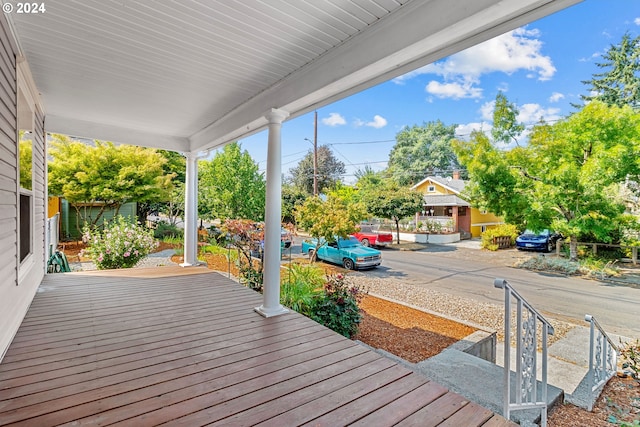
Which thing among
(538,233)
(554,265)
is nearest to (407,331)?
(554,265)

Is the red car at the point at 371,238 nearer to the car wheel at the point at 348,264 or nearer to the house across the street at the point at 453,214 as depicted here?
the house across the street at the point at 453,214

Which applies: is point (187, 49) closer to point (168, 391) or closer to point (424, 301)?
point (168, 391)

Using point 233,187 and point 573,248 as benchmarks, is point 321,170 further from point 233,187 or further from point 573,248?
point 573,248

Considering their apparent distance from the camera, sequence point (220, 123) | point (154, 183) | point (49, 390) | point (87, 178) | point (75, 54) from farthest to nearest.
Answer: point (154, 183) → point (87, 178) → point (220, 123) → point (75, 54) → point (49, 390)

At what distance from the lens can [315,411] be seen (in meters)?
1.75

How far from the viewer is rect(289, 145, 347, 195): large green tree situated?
82.4ft

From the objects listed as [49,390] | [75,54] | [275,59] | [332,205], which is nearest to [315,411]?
[49,390]

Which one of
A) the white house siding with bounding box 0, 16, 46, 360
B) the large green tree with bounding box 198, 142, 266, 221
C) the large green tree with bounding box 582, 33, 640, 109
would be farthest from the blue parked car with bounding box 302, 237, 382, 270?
the large green tree with bounding box 582, 33, 640, 109

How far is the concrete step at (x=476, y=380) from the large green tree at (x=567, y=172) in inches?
275

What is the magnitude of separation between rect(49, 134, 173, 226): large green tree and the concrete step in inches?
363

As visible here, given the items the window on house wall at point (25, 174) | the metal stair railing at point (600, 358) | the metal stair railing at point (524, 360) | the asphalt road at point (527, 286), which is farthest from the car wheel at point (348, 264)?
the window on house wall at point (25, 174)

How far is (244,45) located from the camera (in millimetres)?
2430

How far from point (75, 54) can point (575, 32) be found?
9.59 meters

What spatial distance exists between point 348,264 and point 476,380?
6539 mm
